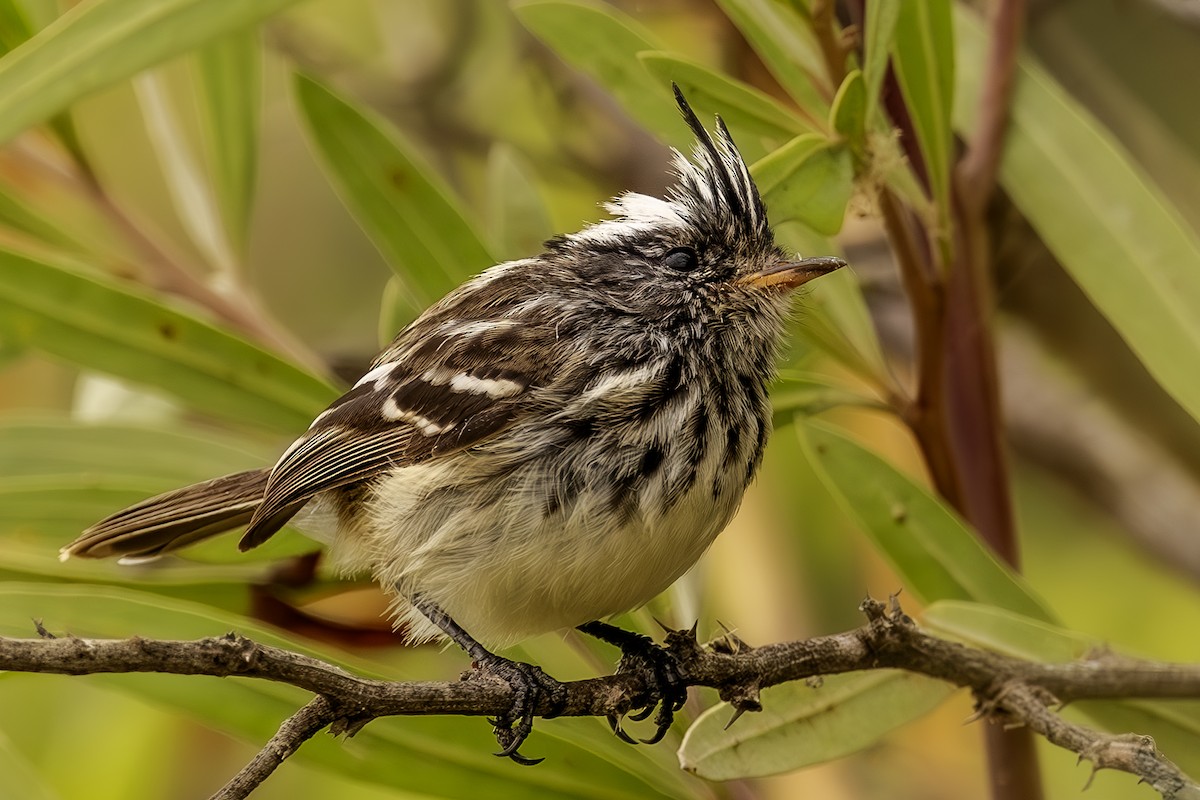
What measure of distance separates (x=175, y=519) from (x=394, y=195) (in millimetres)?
739

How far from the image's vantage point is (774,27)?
2.39 m

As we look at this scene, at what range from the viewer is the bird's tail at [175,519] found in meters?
2.50

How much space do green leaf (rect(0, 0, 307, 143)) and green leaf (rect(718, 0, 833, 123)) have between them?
76 cm

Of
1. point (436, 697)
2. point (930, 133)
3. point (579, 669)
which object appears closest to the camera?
point (436, 697)

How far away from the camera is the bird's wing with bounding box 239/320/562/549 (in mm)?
2254

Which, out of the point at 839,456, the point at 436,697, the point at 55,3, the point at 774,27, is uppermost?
the point at 55,3

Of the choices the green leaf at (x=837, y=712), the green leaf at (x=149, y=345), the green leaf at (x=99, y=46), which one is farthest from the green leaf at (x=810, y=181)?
the green leaf at (x=149, y=345)

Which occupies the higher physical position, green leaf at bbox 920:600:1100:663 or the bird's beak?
the bird's beak

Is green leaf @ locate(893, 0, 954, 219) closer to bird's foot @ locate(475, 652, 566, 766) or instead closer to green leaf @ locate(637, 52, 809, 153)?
green leaf @ locate(637, 52, 809, 153)

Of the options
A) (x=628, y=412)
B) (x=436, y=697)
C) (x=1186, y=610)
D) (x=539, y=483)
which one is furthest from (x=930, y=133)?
(x=1186, y=610)

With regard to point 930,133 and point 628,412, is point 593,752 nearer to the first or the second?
point 628,412

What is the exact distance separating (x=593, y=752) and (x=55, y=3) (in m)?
1.86

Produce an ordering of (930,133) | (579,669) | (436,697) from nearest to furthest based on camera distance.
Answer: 1. (436,697)
2. (930,133)
3. (579,669)

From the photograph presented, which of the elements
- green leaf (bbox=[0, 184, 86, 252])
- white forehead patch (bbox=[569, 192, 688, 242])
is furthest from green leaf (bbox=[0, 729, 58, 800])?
white forehead patch (bbox=[569, 192, 688, 242])
